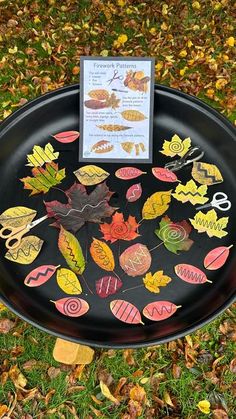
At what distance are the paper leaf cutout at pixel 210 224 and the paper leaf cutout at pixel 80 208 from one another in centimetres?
26

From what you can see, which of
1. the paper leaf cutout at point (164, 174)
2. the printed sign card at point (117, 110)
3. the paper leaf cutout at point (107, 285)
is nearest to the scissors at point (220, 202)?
the paper leaf cutout at point (164, 174)

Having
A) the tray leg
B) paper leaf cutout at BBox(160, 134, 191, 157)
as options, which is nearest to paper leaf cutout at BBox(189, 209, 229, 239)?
paper leaf cutout at BBox(160, 134, 191, 157)

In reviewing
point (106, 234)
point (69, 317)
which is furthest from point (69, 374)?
point (106, 234)

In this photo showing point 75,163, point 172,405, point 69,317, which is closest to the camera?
point 69,317

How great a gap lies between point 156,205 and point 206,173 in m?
0.20

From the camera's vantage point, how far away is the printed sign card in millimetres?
1462

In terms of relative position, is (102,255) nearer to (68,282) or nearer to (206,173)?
(68,282)

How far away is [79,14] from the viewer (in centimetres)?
254

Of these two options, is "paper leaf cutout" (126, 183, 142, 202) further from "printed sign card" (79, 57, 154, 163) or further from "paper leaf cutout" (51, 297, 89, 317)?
"paper leaf cutout" (51, 297, 89, 317)

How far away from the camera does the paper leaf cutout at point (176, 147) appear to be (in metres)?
1.52

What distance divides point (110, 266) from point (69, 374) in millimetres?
614

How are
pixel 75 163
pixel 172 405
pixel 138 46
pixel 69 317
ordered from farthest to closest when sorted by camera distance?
pixel 138 46, pixel 172 405, pixel 75 163, pixel 69 317

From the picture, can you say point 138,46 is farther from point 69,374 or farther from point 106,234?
point 69,374

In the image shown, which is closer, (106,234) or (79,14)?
(106,234)
